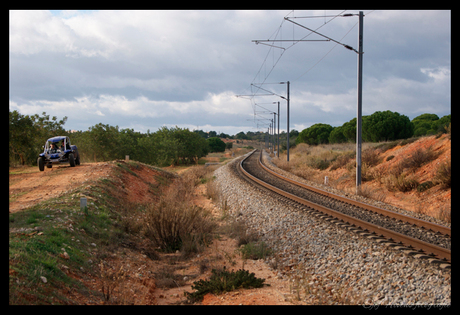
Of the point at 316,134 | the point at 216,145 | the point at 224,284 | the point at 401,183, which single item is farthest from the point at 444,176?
the point at 216,145

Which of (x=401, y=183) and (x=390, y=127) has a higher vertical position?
(x=390, y=127)

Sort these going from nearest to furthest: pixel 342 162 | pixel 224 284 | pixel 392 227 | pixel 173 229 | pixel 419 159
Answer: pixel 224 284 < pixel 392 227 < pixel 173 229 < pixel 419 159 < pixel 342 162

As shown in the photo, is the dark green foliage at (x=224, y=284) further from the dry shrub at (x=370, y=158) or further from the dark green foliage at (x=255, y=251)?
the dry shrub at (x=370, y=158)

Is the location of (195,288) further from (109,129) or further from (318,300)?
(109,129)

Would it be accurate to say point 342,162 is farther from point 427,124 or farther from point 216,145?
point 216,145

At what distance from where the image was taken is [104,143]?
34031 millimetres

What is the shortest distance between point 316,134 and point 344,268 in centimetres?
7146

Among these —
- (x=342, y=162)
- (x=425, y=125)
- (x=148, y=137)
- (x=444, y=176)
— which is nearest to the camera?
(x=444, y=176)

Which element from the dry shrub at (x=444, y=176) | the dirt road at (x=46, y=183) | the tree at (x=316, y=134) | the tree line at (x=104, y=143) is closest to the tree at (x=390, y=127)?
the tree at (x=316, y=134)

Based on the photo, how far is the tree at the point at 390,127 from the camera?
42.5 meters

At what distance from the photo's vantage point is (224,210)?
13.5 metres

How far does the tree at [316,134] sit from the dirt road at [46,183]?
60.8 m

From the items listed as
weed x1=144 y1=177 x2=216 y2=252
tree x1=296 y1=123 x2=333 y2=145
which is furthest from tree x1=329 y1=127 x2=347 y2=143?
weed x1=144 y1=177 x2=216 y2=252
